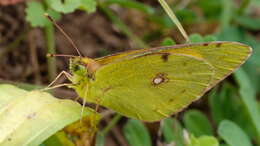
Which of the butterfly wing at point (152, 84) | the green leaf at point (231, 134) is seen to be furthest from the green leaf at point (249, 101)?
the butterfly wing at point (152, 84)

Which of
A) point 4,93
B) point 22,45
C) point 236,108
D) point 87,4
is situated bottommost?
point 236,108

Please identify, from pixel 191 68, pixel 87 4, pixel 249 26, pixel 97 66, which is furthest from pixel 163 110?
pixel 249 26

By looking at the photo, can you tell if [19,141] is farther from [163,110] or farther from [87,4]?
[87,4]

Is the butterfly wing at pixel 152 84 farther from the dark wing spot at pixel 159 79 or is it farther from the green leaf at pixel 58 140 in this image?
the green leaf at pixel 58 140

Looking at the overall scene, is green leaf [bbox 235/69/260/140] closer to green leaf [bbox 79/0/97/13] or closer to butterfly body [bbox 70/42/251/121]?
butterfly body [bbox 70/42/251/121]

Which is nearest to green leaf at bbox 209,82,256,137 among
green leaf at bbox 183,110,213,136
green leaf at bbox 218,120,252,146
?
green leaf at bbox 183,110,213,136

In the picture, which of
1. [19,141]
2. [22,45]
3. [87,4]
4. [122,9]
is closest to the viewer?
[19,141]

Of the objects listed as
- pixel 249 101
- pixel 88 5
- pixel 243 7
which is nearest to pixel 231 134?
pixel 249 101
